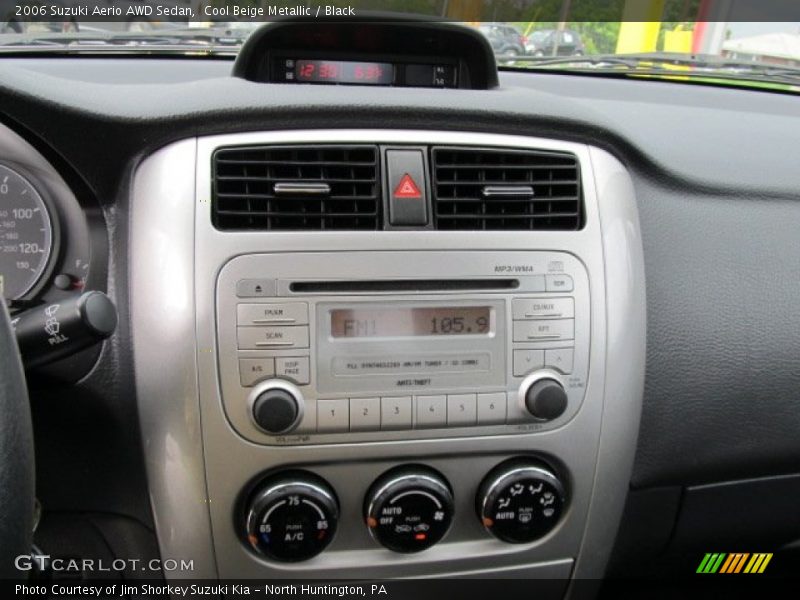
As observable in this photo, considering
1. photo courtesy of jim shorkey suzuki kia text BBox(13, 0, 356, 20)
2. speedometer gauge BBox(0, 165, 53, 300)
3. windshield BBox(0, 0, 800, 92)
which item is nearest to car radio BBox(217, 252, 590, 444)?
speedometer gauge BBox(0, 165, 53, 300)

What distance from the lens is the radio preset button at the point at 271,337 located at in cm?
139

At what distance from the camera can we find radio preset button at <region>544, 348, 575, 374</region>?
Answer: 1499 mm

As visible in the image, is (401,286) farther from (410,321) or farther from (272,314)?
(272,314)

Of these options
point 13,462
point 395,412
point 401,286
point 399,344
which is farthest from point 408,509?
point 13,462

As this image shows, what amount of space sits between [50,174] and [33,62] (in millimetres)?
601

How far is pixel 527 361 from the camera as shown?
149 centimetres

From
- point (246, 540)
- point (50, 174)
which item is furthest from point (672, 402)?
point (50, 174)

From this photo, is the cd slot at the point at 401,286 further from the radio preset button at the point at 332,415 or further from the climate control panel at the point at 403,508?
the climate control panel at the point at 403,508

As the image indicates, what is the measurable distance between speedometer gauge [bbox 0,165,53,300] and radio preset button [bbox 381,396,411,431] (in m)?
0.68

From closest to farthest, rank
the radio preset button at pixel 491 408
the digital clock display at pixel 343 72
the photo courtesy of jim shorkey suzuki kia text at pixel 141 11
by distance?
the radio preset button at pixel 491 408 → the digital clock display at pixel 343 72 → the photo courtesy of jim shorkey suzuki kia text at pixel 141 11

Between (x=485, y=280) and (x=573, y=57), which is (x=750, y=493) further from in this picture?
(x=573, y=57)

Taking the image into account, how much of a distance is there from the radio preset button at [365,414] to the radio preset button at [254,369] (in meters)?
0.15

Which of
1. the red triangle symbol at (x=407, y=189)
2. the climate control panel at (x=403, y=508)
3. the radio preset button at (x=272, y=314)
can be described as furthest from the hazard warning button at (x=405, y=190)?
the climate control panel at (x=403, y=508)

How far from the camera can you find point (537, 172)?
153cm
